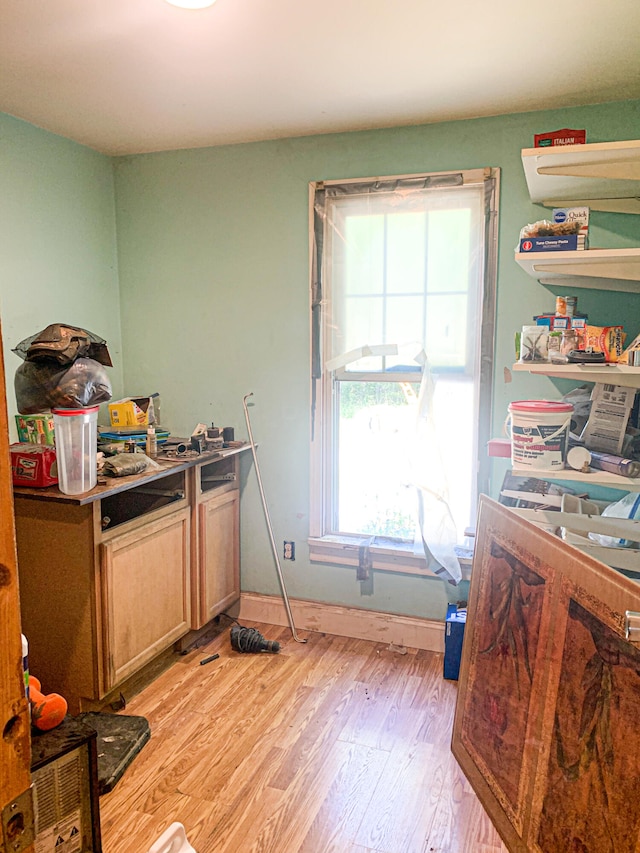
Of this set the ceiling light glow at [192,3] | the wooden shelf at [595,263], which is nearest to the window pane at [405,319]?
the wooden shelf at [595,263]

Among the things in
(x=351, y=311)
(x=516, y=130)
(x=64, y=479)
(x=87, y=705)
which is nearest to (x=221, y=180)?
(x=351, y=311)

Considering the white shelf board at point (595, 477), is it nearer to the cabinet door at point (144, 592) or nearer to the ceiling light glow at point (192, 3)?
the cabinet door at point (144, 592)

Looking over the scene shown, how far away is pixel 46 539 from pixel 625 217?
2709 mm

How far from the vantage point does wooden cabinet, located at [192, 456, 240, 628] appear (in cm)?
303

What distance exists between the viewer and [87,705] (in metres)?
2.46

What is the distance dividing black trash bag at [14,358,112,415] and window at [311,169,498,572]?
3.65ft

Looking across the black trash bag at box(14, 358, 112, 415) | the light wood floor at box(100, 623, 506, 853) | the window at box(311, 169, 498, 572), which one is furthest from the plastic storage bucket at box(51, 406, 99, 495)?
the window at box(311, 169, 498, 572)

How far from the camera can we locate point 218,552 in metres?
3.21

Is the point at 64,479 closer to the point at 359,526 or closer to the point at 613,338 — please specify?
the point at 359,526

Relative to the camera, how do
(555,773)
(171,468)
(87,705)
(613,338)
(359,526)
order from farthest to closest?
(359,526) < (171,468) < (87,705) < (613,338) < (555,773)

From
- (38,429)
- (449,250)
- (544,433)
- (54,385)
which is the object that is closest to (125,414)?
(54,385)

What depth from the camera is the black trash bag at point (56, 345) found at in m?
2.67

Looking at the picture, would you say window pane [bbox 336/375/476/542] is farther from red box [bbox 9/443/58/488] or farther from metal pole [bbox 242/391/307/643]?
red box [bbox 9/443/58/488]

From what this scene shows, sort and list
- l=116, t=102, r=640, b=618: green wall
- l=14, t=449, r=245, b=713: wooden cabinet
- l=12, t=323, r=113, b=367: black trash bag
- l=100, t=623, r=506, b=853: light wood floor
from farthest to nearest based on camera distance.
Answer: l=116, t=102, r=640, b=618: green wall → l=12, t=323, r=113, b=367: black trash bag → l=14, t=449, r=245, b=713: wooden cabinet → l=100, t=623, r=506, b=853: light wood floor
